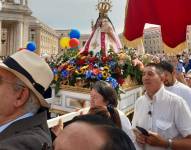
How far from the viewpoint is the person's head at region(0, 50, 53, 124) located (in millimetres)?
2098

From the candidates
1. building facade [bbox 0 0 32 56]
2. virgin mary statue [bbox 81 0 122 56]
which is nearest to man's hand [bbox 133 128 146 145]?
virgin mary statue [bbox 81 0 122 56]

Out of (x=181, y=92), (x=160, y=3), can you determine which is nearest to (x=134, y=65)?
(x=181, y=92)

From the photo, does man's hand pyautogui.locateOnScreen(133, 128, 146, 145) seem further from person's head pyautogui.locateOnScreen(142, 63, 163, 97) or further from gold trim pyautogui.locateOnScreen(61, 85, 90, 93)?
gold trim pyautogui.locateOnScreen(61, 85, 90, 93)

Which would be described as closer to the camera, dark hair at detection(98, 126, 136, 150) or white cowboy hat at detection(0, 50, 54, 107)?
dark hair at detection(98, 126, 136, 150)

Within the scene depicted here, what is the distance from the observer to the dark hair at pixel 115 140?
107cm

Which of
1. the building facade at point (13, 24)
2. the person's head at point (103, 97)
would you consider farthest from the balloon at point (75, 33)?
the building facade at point (13, 24)

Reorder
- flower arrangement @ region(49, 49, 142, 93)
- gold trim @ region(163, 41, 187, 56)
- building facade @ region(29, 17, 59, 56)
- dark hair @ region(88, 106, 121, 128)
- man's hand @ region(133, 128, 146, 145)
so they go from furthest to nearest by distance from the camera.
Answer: building facade @ region(29, 17, 59, 56), flower arrangement @ region(49, 49, 142, 93), dark hair @ region(88, 106, 121, 128), man's hand @ region(133, 128, 146, 145), gold trim @ region(163, 41, 187, 56)

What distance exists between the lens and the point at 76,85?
227 inches

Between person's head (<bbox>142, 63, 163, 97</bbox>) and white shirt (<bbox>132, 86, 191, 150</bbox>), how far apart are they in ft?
0.18

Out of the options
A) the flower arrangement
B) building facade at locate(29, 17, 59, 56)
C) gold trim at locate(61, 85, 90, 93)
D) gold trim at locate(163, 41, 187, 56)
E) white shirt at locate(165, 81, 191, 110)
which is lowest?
gold trim at locate(61, 85, 90, 93)

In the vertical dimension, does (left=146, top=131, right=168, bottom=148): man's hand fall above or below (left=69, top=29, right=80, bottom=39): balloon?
below

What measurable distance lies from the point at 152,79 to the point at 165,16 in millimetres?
720

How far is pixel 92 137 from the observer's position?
1098mm

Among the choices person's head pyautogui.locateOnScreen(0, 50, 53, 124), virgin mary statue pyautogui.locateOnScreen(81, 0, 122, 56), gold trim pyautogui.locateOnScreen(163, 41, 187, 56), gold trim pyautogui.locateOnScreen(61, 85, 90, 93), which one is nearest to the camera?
person's head pyautogui.locateOnScreen(0, 50, 53, 124)
